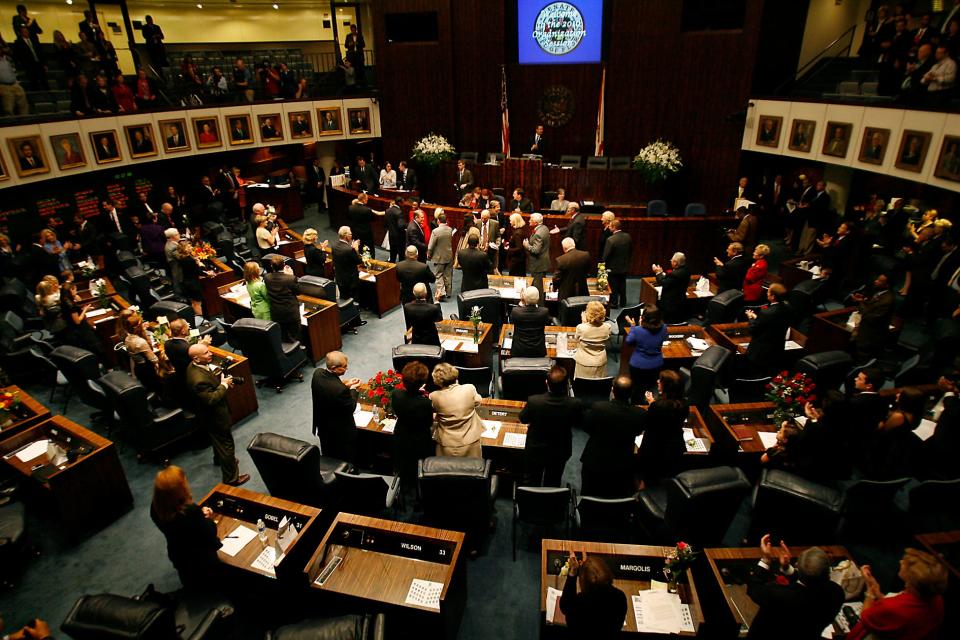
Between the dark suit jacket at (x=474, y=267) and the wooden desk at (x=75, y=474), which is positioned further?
the dark suit jacket at (x=474, y=267)

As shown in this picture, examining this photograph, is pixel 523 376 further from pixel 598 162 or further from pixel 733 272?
pixel 598 162

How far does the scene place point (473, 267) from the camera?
28.8 feet

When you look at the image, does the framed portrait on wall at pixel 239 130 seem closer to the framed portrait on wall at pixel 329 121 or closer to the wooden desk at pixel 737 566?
the framed portrait on wall at pixel 329 121

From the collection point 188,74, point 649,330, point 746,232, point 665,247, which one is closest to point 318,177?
point 188,74

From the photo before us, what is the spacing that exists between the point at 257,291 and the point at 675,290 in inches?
241

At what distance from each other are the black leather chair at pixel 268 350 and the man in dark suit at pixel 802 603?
248 inches

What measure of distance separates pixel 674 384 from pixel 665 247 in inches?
292

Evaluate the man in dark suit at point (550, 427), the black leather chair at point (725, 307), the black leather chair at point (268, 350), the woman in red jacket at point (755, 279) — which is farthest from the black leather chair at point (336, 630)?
the woman in red jacket at point (755, 279)

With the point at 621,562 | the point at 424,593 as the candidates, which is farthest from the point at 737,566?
the point at 424,593

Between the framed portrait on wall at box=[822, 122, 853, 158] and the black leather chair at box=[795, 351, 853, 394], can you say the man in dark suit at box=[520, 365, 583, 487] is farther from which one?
the framed portrait on wall at box=[822, 122, 853, 158]

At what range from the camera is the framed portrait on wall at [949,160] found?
304 inches

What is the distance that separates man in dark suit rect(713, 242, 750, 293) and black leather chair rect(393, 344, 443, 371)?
4.81 m

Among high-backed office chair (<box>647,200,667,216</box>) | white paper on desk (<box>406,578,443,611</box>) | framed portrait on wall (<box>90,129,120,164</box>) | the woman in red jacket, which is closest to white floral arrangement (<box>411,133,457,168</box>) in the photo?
high-backed office chair (<box>647,200,667,216</box>)

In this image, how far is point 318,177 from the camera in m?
17.8
